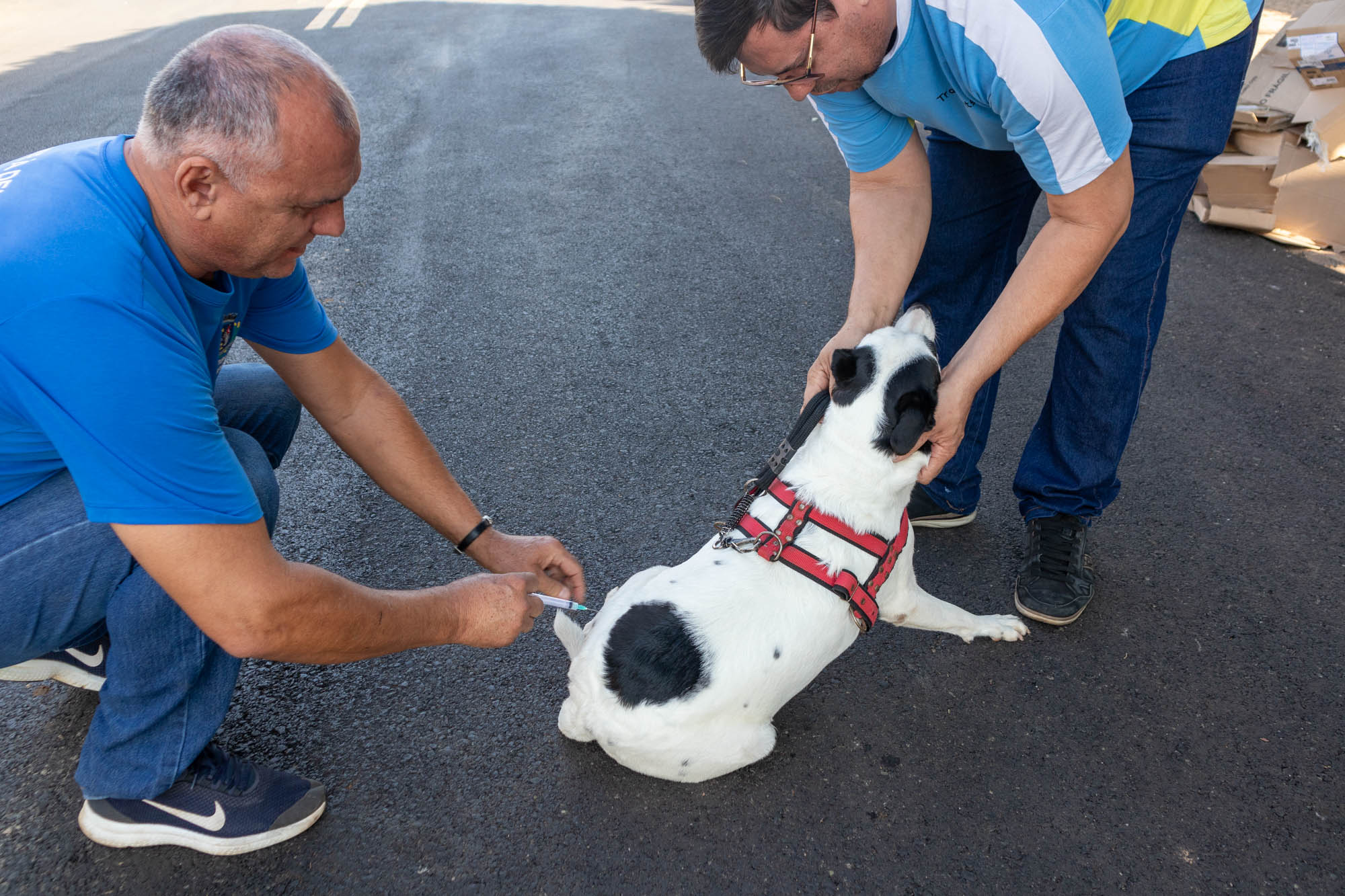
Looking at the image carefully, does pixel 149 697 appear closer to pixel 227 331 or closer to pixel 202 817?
pixel 202 817

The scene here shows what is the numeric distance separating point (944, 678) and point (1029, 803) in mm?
435

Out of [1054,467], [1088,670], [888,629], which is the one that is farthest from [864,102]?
[1088,670]

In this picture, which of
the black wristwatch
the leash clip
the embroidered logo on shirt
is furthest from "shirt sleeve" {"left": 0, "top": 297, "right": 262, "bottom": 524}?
the leash clip

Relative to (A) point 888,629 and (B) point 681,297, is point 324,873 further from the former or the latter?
(B) point 681,297

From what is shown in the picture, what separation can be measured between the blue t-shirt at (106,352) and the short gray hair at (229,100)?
0.19 m

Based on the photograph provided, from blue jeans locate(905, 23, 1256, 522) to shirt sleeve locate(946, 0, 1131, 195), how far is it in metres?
0.51

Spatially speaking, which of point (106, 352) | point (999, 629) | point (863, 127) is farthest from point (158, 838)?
point (863, 127)

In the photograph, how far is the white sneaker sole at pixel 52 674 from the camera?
2127mm

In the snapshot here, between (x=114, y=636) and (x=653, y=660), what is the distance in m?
1.22

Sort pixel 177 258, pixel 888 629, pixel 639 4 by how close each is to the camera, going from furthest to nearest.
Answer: pixel 639 4, pixel 888 629, pixel 177 258

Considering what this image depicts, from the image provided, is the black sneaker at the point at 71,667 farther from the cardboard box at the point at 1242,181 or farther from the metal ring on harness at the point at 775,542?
the cardboard box at the point at 1242,181

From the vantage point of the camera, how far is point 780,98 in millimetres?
7336

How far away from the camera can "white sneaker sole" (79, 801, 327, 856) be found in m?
2.02

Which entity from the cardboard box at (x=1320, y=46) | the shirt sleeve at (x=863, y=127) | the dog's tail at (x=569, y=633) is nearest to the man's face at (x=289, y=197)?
the dog's tail at (x=569, y=633)
